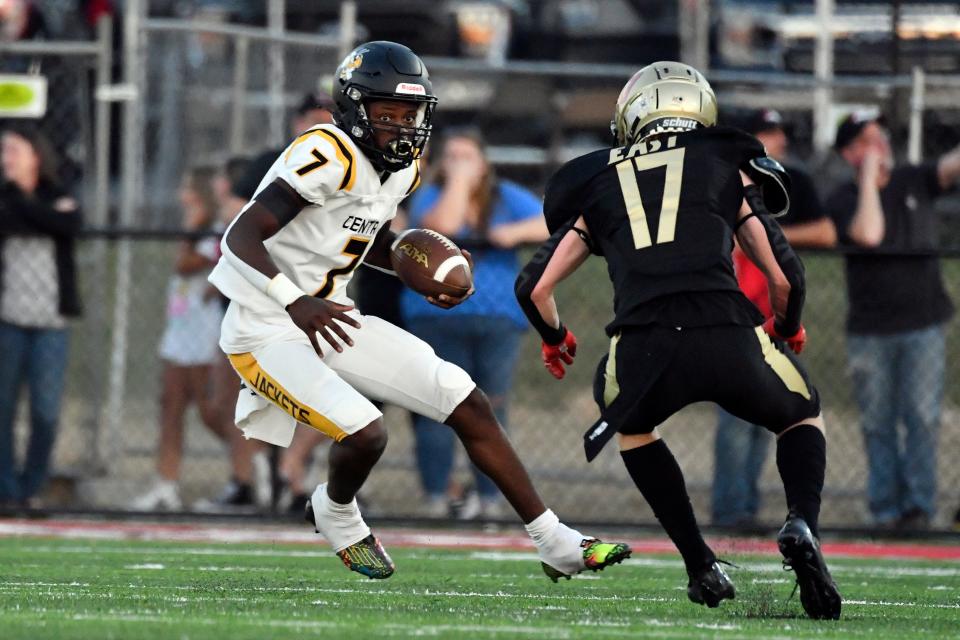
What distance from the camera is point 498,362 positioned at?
9258mm

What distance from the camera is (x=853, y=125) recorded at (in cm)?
924

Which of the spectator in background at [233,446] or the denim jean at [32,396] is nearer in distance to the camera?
the denim jean at [32,396]

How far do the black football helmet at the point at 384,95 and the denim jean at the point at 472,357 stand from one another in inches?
→ 124

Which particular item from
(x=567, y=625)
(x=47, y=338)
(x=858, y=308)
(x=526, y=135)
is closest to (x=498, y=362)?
(x=858, y=308)

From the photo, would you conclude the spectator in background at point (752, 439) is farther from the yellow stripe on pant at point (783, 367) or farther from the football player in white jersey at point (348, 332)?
the yellow stripe on pant at point (783, 367)

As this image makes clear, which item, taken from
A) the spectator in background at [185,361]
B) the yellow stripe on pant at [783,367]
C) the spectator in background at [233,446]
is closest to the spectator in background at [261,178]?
the spectator in background at [233,446]

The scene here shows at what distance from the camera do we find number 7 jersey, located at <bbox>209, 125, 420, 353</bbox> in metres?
5.89

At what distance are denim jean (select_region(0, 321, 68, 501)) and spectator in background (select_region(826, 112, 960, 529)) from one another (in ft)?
13.8

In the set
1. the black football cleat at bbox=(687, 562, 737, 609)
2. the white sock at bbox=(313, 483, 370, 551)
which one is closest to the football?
the white sock at bbox=(313, 483, 370, 551)

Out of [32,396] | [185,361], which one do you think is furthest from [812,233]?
[32,396]

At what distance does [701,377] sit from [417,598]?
1.18 meters

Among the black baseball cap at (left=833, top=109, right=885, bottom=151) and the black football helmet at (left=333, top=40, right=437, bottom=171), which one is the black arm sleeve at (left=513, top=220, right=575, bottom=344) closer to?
the black football helmet at (left=333, top=40, right=437, bottom=171)

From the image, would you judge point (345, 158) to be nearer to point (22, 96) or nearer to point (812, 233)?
point (812, 233)

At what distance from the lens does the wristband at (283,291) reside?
558 centimetres
